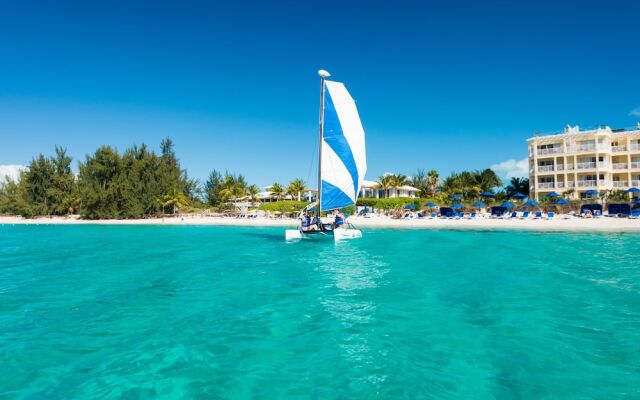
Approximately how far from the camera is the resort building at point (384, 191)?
58.8 meters

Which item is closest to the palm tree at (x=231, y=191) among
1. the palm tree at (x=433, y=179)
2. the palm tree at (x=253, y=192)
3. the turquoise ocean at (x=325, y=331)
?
the palm tree at (x=253, y=192)

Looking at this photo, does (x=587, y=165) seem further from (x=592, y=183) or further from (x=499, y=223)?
(x=499, y=223)

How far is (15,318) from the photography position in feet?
27.9

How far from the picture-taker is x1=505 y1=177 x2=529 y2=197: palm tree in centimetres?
5406

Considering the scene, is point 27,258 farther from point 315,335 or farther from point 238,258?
point 315,335

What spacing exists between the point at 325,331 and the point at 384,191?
53074 mm

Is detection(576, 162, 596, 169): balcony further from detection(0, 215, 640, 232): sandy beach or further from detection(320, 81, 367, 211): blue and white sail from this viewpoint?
detection(320, 81, 367, 211): blue and white sail

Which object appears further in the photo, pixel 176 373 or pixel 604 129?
pixel 604 129

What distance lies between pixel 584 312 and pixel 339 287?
5916 millimetres

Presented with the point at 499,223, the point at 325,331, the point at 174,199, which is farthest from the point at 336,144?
the point at 174,199

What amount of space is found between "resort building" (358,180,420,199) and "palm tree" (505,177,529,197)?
1317cm

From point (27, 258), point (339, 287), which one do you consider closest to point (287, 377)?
→ point (339, 287)

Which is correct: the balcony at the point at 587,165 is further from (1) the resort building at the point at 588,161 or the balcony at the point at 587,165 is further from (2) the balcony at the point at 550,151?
(2) the balcony at the point at 550,151

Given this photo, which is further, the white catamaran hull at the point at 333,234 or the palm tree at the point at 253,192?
the palm tree at the point at 253,192
